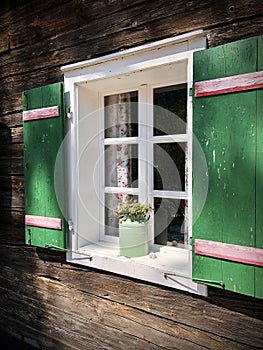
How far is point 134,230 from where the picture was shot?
2307mm

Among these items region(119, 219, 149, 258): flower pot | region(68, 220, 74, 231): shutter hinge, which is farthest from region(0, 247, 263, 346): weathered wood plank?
region(68, 220, 74, 231): shutter hinge

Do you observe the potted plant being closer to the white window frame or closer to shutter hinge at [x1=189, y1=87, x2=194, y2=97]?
the white window frame

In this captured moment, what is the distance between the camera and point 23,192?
2.93 meters

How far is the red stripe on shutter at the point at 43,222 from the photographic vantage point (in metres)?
2.49

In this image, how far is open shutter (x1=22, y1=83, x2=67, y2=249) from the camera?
→ 8.11 ft

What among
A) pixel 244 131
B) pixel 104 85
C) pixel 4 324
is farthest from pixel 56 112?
pixel 4 324

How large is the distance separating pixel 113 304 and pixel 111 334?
0.69 feet

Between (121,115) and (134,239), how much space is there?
93 cm

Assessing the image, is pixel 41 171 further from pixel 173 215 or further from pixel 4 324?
pixel 4 324

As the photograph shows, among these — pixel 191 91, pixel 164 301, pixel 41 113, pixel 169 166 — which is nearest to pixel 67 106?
pixel 41 113

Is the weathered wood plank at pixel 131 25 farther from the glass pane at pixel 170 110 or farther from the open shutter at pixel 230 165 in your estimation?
the glass pane at pixel 170 110

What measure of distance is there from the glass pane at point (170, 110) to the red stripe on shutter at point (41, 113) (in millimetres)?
707

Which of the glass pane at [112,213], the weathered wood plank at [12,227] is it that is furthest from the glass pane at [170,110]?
the weathered wood plank at [12,227]

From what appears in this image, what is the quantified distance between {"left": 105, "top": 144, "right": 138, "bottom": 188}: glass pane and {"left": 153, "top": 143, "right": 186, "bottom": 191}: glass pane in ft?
0.60
